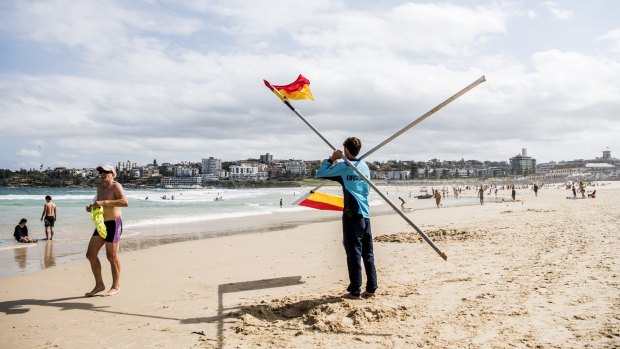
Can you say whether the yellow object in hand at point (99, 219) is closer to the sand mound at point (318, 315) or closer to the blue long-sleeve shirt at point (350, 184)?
the sand mound at point (318, 315)

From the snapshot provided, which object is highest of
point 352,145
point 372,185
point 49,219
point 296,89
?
point 296,89

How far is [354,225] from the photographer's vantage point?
5.02 meters

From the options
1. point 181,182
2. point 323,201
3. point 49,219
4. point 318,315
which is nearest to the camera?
point 318,315

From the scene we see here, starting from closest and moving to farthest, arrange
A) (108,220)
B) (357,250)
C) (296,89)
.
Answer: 1. (357,250)
2. (108,220)
3. (296,89)

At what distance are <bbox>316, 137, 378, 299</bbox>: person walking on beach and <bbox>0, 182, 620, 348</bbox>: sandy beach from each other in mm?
261

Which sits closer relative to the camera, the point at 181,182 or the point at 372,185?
the point at 372,185

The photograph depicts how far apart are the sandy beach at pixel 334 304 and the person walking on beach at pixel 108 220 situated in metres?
0.44

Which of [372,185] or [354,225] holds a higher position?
[372,185]

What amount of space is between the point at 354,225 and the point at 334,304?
3.09ft

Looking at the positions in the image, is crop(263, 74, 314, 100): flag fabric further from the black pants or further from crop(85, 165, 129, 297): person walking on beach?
crop(85, 165, 129, 297): person walking on beach

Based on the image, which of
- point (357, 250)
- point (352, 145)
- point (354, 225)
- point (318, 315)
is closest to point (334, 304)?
point (318, 315)

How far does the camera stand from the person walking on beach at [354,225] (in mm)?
4977

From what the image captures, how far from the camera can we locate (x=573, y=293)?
489 centimetres

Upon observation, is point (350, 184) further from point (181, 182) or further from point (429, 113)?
point (181, 182)
